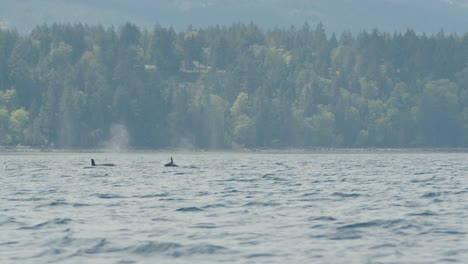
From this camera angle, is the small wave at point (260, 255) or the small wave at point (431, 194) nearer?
the small wave at point (260, 255)

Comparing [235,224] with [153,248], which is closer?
[153,248]

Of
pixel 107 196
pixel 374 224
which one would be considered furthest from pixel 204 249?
pixel 107 196

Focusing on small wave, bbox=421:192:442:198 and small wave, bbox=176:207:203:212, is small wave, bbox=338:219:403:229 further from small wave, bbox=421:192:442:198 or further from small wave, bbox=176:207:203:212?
small wave, bbox=421:192:442:198

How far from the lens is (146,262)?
29891 millimetres

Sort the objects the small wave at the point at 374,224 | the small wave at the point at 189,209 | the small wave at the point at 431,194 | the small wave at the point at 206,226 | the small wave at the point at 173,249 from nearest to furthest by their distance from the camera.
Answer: the small wave at the point at 173,249 → the small wave at the point at 374,224 → the small wave at the point at 206,226 → the small wave at the point at 189,209 → the small wave at the point at 431,194

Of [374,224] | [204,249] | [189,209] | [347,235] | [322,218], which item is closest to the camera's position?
[204,249]

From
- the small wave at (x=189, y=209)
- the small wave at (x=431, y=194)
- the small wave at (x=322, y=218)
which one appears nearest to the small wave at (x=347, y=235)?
the small wave at (x=322, y=218)

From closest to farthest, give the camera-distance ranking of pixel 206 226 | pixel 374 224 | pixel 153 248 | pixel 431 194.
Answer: pixel 153 248
pixel 374 224
pixel 206 226
pixel 431 194

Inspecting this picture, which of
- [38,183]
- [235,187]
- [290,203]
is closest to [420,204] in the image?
[290,203]

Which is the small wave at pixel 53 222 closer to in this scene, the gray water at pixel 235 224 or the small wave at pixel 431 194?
the gray water at pixel 235 224

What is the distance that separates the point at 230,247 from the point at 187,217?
9.17 meters

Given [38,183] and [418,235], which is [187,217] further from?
[38,183]

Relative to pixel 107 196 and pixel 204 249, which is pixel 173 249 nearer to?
pixel 204 249

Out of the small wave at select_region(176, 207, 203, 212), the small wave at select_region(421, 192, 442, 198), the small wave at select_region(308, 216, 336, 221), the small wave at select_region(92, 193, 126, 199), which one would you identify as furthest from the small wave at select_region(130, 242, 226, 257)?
the small wave at select_region(421, 192, 442, 198)
